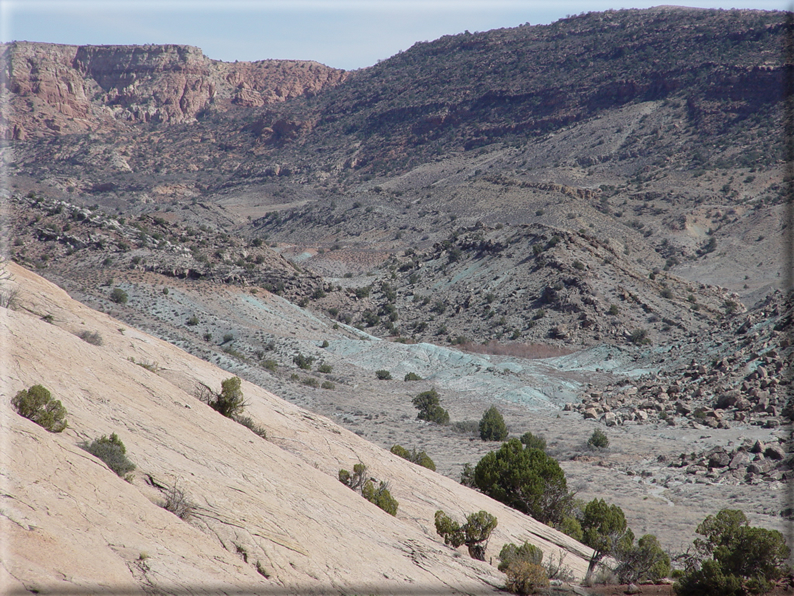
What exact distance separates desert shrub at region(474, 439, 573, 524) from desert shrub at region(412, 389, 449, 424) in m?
11.5

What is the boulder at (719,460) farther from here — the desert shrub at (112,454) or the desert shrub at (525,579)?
the desert shrub at (112,454)

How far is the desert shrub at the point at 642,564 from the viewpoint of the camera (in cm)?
1005

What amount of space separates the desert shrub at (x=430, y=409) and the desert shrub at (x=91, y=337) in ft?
50.3

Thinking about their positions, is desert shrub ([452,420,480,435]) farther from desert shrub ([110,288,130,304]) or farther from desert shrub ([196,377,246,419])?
desert shrub ([110,288,130,304])

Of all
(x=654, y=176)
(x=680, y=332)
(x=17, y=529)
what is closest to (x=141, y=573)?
(x=17, y=529)

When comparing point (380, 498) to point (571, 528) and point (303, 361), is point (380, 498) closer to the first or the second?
point (571, 528)

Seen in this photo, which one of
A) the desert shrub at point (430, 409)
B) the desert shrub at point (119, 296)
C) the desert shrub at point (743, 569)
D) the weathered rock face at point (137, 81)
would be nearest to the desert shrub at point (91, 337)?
the desert shrub at point (743, 569)

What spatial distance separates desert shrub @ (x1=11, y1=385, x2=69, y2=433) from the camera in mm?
7141

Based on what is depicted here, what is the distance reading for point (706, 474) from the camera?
60.7 ft

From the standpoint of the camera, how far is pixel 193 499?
7125 mm

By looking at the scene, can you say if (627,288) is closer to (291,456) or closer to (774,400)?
(774,400)

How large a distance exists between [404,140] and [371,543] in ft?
391

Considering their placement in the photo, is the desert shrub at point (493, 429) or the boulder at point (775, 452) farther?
the desert shrub at point (493, 429)

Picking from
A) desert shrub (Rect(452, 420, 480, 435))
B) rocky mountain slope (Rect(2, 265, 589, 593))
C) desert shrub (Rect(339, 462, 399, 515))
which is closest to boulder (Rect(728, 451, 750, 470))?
desert shrub (Rect(452, 420, 480, 435))
